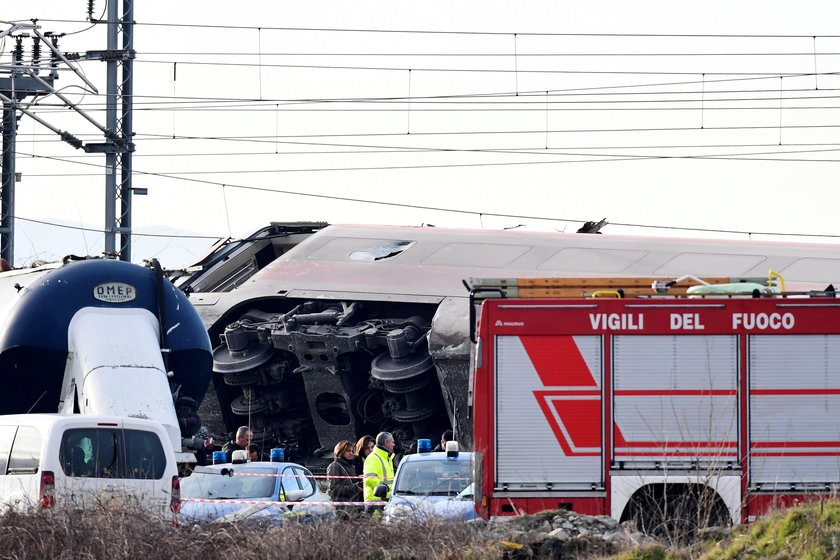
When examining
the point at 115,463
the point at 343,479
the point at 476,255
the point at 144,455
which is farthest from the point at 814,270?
the point at 115,463

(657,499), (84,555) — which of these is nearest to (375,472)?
(657,499)

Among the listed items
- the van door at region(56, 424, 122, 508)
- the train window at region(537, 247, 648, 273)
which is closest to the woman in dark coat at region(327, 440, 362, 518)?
the van door at region(56, 424, 122, 508)

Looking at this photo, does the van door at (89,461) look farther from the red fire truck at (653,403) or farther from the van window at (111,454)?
the red fire truck at (653,403)

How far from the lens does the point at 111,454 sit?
1445 cm

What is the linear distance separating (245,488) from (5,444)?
3328 mm

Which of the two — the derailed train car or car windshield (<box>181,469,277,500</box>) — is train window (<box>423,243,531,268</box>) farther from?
car windshield (<box>181,469,277,500</box>)

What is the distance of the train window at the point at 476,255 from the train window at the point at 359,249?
0.83 m

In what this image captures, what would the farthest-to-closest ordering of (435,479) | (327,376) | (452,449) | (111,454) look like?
(327,376) → (452,449) → (435,479) → (111,454)

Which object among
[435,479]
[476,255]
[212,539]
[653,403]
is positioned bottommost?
[212,539]

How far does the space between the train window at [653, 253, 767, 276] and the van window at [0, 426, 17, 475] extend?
43.5 feet

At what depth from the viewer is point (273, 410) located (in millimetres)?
25031

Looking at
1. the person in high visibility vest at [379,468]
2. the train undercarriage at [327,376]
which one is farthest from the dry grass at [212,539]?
the train undercarriage at [327,376]

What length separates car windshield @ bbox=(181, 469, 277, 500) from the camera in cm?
1683

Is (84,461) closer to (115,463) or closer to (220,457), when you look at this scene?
(115,463)
